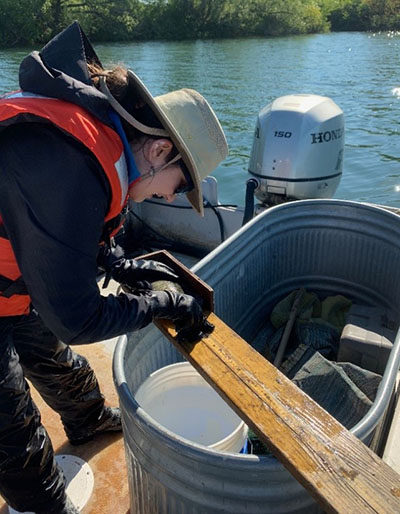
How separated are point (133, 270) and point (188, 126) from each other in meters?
0.64

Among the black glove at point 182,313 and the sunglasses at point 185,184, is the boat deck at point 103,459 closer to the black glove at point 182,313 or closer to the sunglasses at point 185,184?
the black glove at point 182,313

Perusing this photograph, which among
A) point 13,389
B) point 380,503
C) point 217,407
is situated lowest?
point 217,407

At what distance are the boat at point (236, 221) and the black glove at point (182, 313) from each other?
19cm

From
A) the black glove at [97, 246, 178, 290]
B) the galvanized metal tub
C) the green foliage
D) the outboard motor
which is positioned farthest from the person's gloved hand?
the green foliage

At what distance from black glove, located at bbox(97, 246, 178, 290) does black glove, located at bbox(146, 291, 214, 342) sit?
0.82ft

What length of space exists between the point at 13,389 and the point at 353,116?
41.2 ft

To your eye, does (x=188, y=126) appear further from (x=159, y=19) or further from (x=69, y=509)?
(x=159, y=19)

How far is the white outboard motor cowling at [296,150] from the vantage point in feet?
12.4

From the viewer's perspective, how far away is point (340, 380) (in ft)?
6.81

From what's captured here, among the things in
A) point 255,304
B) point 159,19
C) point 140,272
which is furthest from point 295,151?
point 159,19

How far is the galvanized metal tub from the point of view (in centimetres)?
131

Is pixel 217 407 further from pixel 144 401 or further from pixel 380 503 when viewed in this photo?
pixel 380 503

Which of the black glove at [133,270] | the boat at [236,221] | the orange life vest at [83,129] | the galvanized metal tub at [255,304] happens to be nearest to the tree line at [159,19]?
the boat at [236,221]

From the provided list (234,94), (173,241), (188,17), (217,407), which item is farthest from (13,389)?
(188,17)
